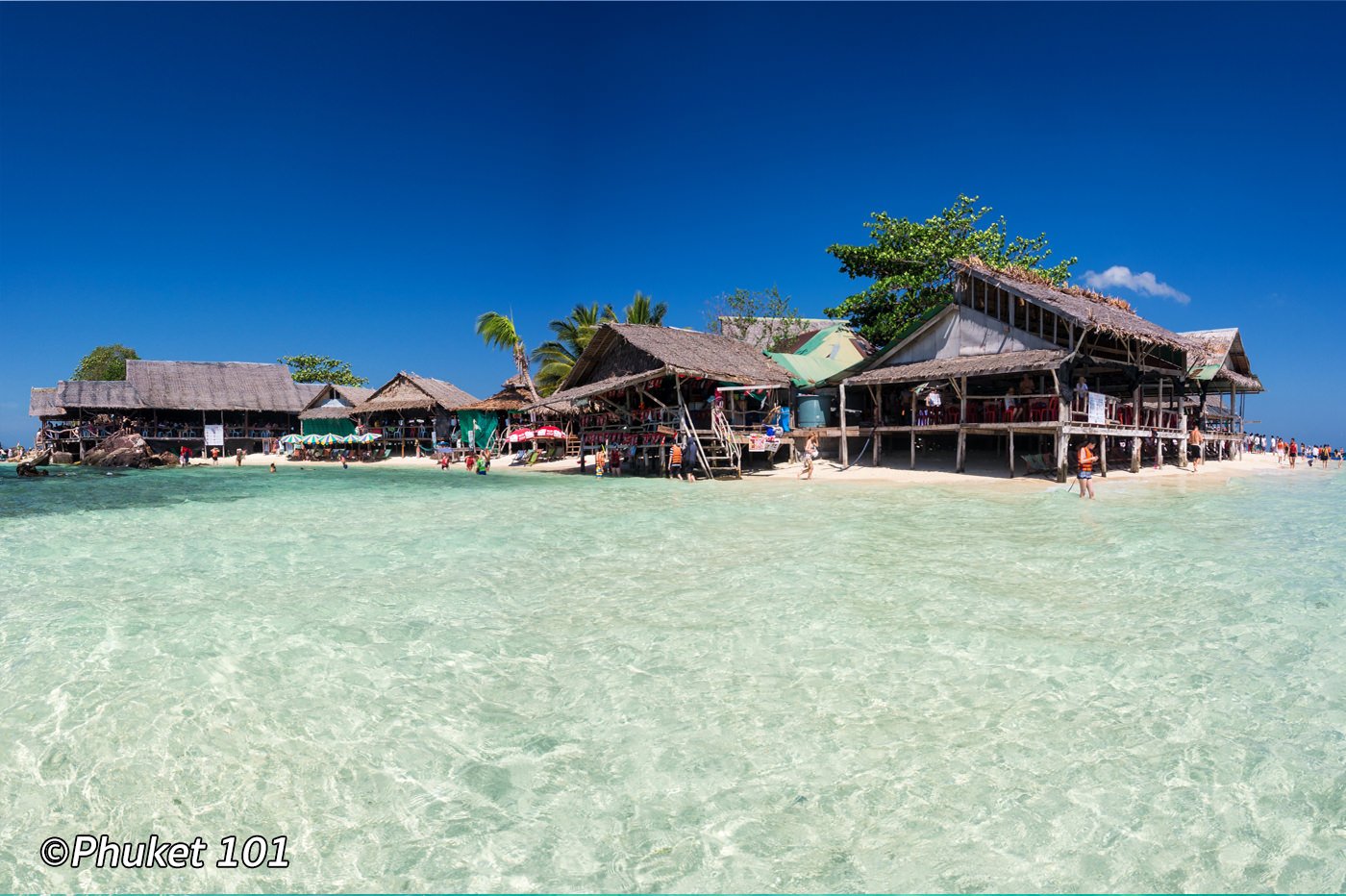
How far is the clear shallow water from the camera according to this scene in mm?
2961

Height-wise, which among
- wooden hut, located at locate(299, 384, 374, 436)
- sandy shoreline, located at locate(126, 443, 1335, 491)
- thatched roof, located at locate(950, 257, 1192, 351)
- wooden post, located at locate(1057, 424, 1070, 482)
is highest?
thatched roof, located at locate(950, 257, 1192, 351)

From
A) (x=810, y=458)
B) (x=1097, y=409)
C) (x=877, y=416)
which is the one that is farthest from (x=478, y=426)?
(x=1097, y=409)

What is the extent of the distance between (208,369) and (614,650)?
40741mm

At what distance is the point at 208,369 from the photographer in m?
38.2

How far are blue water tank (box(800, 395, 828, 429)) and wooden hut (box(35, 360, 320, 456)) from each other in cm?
2760

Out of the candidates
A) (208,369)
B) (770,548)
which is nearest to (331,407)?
(208,369)

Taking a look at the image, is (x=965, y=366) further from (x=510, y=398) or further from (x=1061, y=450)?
(x=510, y=398)

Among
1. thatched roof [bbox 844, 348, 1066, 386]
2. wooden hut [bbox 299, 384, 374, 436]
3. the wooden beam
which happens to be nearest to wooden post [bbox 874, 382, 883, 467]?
the wooden beam

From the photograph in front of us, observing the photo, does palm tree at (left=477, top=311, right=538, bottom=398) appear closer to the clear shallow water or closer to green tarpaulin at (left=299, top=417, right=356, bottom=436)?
green tarpaulin at (left=299, top=417, right=356, bottom=436)

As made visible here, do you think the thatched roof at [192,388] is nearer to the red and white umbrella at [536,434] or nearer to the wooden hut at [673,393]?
the red and white umbrella at [536,434]

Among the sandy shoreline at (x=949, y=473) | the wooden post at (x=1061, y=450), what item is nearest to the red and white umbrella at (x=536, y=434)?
the sandy shoreline at (x=949, y=473)

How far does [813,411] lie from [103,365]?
42.4 meters

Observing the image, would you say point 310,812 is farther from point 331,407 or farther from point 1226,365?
point 331,407

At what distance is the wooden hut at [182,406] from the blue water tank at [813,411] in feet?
90.6
